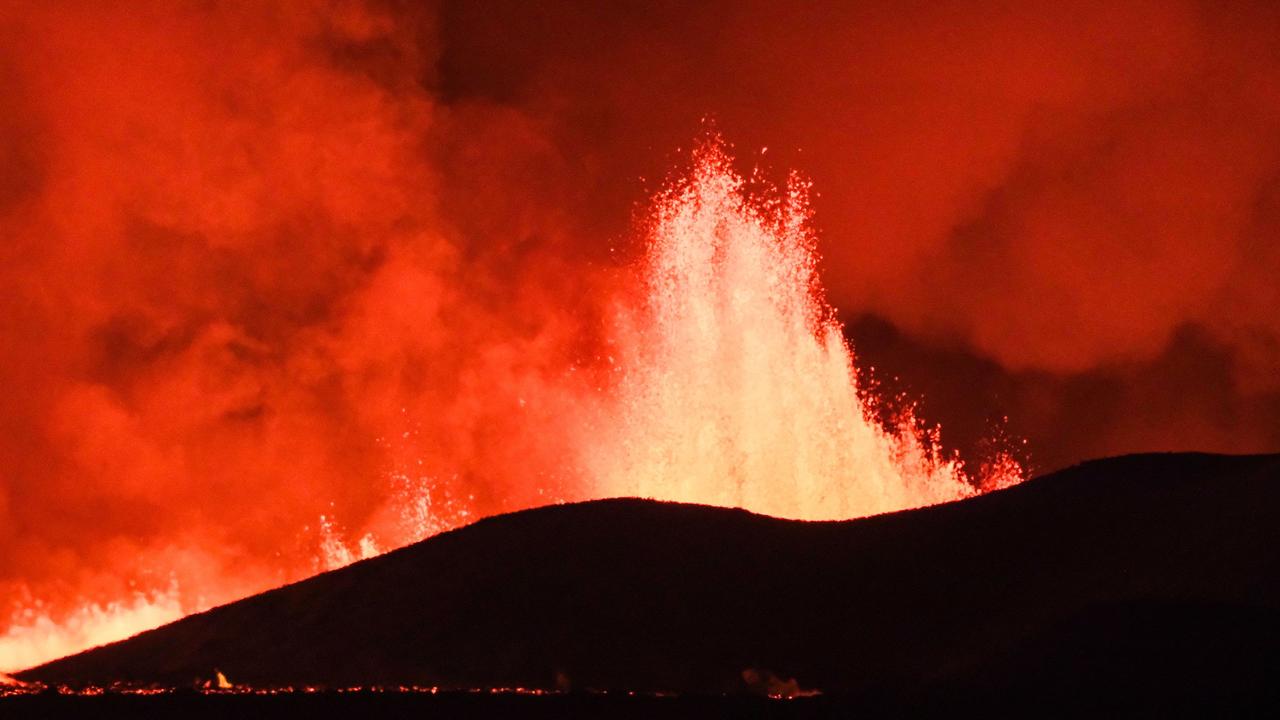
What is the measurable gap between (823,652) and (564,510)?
8.51 meters

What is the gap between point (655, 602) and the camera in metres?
25.1

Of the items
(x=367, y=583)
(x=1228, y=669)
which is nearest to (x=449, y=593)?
(x=367, y=583)

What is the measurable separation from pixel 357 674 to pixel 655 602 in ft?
19.0

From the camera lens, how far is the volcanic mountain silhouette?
21.2 m

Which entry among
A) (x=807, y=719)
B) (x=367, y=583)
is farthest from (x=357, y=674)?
(x=807, y=719)

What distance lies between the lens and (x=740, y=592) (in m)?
25.4

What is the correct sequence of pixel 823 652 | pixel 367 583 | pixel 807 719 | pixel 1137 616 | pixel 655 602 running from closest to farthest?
1. pixel 807 719
2. pixel 1137 616
3. pixel 823 652
4. pixel 655 602
5. pixel 367 583

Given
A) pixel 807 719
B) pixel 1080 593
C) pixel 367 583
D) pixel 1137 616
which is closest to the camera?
pixel 807 719

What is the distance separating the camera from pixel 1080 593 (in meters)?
21.3

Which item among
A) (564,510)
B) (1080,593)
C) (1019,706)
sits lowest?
(1019,706)

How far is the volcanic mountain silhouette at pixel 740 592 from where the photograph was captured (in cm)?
2120

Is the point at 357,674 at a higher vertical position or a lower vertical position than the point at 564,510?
lower

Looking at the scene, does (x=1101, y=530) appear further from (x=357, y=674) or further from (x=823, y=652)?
(x=357, y=674)

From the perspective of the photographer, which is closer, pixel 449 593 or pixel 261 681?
pixel 261 681
